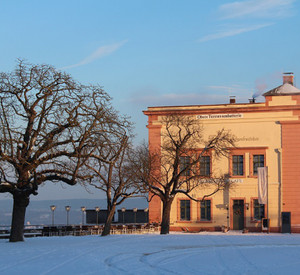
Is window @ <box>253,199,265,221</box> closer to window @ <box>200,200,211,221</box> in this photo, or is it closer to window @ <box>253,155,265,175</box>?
window @ <box>253,155,265,175</box>

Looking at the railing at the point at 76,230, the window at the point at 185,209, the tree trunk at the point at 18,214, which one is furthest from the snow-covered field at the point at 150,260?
the window at the point at 185,209

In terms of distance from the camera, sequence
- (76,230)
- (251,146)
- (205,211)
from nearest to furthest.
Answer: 1. (76,230)
2. (251,146)
3. (205,211)

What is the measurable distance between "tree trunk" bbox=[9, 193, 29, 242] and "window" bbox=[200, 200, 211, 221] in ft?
86.2

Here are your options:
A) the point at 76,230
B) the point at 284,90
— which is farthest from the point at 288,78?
the point at 76,230

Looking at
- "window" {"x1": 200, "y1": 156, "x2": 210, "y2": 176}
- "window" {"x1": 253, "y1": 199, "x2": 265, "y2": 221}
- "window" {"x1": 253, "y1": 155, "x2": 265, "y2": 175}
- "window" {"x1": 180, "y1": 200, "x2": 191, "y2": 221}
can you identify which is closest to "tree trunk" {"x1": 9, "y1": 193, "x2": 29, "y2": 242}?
"window" {"x1": 180, "y1": 200, "x2": 191, "y2": 221}

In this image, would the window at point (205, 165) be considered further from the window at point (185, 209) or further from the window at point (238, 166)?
the window at point (185, 209)

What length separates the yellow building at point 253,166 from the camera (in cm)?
5200

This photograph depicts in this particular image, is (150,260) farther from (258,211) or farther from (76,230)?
(258,211)

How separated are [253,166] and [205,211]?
562 centimetres

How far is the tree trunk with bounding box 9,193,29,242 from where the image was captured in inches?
1125

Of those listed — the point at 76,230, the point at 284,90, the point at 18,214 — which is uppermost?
the point at 284,90

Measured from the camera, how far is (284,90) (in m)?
53.8

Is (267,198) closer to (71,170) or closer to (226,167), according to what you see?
(226,167)

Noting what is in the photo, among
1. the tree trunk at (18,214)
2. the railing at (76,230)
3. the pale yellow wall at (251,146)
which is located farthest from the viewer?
the pale yellow wall at (251,146)
